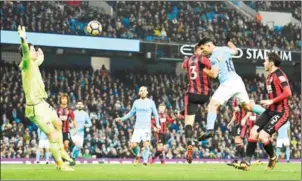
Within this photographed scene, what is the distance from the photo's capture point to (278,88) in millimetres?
17188

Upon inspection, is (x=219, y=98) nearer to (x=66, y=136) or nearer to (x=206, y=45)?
(x=206, y=45)

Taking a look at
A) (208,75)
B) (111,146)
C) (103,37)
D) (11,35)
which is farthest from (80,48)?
(208,75)

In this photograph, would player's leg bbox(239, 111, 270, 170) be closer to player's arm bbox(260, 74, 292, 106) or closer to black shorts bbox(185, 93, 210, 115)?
player's arm bbox(260, 74, 292, 106)

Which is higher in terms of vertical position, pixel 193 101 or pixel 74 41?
pixel 74 41

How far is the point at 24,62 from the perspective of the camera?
1619cm

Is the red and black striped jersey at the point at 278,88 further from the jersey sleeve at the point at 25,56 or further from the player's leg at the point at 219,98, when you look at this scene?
the jersey sleeve at the point at 25,56

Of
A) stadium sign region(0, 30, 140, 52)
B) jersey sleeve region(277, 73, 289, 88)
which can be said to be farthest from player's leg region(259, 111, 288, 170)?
stadium sign region(0, 30, 140, 52)

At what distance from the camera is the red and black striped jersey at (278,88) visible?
17.1 metres

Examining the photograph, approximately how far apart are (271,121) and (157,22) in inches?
1260

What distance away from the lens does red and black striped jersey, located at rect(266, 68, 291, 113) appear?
17.1 m

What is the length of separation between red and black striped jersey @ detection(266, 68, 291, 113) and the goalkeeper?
187 inches

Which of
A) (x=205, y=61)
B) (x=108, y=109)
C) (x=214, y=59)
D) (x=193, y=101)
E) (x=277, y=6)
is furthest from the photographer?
(x=277, y=6)

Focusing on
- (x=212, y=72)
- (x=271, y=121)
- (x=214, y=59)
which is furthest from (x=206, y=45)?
(x=271, y=121)

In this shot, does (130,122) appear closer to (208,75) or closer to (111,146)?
(111,146)
